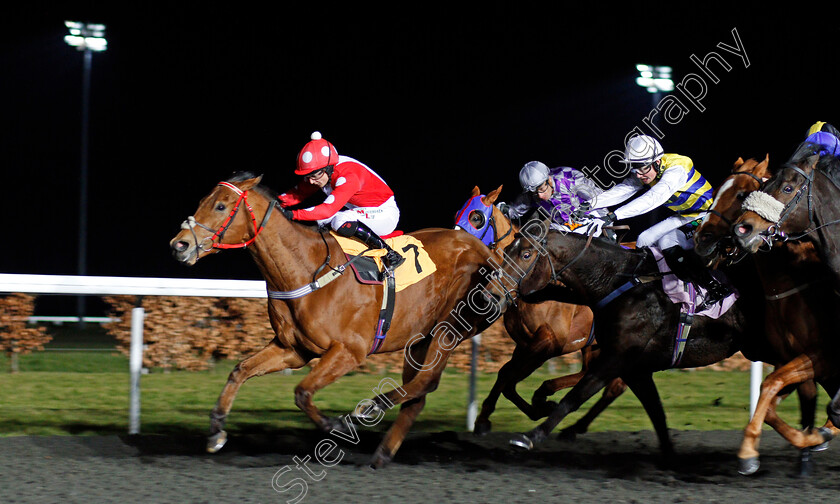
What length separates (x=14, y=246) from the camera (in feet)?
Answer: 66.1

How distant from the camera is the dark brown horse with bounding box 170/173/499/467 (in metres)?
4.38

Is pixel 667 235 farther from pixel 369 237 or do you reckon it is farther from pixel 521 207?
pixel 369 237

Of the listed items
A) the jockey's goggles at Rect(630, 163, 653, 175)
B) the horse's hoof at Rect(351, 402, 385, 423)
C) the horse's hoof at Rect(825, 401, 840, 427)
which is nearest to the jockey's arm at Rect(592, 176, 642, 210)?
the jockey's goggles at Rect(630, 163, 653, 175)

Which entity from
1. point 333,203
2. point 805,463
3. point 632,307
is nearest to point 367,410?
point 333,203

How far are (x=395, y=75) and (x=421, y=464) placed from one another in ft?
64.7

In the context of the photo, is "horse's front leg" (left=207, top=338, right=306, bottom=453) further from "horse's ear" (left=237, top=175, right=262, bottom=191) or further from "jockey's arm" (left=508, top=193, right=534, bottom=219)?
"jockey's arm" (left=508, top=193, right=534, bottom=219)

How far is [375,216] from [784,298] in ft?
7.65

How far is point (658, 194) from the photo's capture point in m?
5.06

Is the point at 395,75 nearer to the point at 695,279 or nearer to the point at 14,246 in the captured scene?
the point at 14,246

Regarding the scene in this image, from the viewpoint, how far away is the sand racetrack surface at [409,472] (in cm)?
379

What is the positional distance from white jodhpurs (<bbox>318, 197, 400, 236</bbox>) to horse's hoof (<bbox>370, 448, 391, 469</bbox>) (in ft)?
4.41

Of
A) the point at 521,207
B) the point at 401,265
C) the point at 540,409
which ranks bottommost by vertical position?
the point at 540,409

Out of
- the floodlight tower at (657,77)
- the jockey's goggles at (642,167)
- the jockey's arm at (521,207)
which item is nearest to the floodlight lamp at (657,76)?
the floodlight tower at (657,77)

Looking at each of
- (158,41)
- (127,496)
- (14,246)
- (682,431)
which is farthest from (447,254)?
(158,41)
